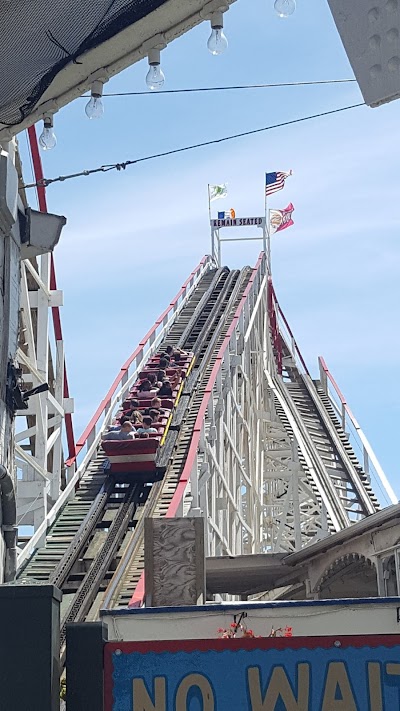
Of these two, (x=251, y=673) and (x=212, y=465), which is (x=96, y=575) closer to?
(x=212, y=465)

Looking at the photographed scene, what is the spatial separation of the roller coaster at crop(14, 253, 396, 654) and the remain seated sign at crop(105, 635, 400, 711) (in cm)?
650

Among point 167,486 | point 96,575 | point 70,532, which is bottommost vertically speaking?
point 96,575

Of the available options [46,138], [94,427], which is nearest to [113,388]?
[94,427]

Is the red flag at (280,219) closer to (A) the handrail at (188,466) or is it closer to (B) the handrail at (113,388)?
(B) the handrail at (113,388)

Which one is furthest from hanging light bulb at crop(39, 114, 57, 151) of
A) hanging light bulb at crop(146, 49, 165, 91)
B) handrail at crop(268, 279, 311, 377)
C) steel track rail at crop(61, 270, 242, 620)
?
handrail at crop(268, 279, 311, 377)

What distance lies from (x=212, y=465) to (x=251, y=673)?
1355 centimetres

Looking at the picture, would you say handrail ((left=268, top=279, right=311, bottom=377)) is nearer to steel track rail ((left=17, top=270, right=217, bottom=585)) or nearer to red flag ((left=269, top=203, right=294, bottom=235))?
red flag ((left=269, top=203, right=294, bottom=235))

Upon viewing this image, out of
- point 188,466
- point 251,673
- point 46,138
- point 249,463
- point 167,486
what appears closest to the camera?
point 251,673

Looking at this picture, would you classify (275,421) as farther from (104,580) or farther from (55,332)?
(104,580)

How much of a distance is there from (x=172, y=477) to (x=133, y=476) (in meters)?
0.71

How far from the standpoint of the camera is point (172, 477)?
16438 mm

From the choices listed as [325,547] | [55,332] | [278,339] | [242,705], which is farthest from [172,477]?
[278,339]

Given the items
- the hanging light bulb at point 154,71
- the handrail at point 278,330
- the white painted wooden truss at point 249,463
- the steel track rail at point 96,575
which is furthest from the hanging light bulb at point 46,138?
the handrail at point 278,330

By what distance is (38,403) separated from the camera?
15.4m
